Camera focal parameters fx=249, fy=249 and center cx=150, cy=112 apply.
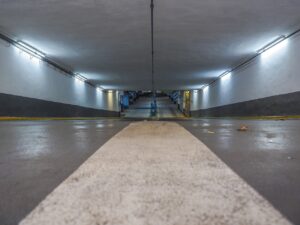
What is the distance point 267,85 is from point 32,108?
8.04 m

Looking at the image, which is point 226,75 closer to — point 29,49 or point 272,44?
point 272,44

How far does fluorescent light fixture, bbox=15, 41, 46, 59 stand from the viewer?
7.55 m

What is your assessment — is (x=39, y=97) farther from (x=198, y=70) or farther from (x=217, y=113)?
(x=217, y=113)

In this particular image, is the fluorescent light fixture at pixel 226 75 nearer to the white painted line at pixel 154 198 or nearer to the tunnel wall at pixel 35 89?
the tunnel wall at pixel 35 89

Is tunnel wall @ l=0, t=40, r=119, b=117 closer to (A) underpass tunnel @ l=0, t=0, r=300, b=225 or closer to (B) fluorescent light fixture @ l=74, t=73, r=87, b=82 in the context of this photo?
(A) underpass tunnel @ l=0, t=0, r=300, b=225

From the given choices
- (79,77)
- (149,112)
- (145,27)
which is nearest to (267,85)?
(145,27)

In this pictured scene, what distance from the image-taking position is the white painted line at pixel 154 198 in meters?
0.62

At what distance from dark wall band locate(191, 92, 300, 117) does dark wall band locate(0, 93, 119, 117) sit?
311 inches

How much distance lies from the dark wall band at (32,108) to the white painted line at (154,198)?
7.17m

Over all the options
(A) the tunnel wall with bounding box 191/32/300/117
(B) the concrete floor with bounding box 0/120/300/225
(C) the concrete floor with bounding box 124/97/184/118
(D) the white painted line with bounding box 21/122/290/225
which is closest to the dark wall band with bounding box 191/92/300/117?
(A) the tunnel wall with bounding box 191/32/300/117

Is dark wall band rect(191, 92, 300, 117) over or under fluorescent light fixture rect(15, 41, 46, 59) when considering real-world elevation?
under

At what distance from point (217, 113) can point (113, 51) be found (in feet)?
27.8

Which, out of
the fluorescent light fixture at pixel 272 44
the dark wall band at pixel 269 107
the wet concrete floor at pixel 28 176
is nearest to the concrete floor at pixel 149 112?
the dark wall band at pixel 269 107

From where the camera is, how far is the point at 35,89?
8984 mm
